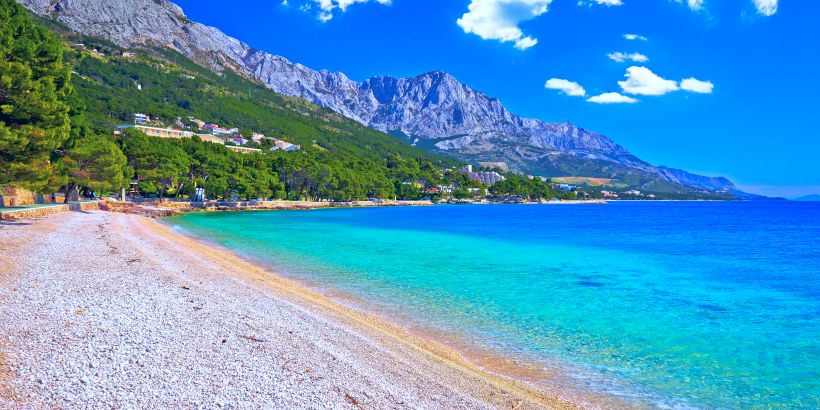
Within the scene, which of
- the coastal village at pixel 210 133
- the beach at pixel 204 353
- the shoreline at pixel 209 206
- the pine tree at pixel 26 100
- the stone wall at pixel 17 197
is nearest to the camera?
the beach at pixel 204 353

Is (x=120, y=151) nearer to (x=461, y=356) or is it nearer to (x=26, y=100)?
(x=26, y=100)

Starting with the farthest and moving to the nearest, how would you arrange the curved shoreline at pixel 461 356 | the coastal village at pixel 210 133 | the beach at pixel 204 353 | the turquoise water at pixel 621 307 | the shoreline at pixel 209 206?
the coastal village at pixel 210 133
the shoreline at pixel 209 206
the turquoise water at pixel 621 307
the curved shoreline at pixel 461 356
the beach at pixel 204 353

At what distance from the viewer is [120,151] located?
215 feet

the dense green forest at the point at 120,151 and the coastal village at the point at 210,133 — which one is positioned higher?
the coastal village at the point at 210,133

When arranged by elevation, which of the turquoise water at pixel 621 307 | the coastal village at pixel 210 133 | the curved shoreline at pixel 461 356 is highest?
the coastal village at pixel 210 133

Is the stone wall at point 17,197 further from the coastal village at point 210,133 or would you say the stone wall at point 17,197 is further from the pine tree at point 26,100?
the coastal village at point 210,133

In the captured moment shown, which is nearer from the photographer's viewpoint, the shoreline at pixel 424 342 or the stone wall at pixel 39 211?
the shoreline at pixel 424 342

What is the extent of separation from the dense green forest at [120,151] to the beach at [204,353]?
1396 centimetres

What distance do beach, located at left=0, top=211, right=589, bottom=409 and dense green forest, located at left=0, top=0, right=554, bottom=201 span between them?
550 inches

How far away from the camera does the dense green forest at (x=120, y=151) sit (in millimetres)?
25344

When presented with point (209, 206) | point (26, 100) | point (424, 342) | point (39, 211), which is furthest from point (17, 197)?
point (424, 342)

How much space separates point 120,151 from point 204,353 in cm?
6732

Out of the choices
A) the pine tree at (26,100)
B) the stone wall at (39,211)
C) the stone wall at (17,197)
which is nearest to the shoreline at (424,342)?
the pine tree at (26,100)

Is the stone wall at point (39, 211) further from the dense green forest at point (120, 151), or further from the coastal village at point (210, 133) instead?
the coastal village at point (210, 133)
